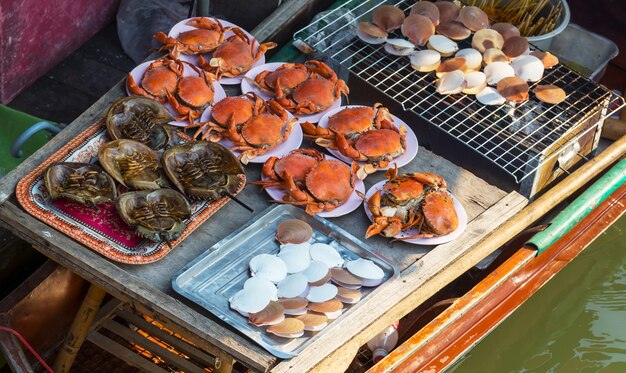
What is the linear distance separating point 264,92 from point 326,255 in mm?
1126

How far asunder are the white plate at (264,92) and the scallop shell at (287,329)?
125cm

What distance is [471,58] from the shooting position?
193 inches

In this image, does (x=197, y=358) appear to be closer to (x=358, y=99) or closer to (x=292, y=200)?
(x=292, y=200)

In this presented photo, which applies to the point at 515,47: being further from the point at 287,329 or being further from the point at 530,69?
the point at 287,329

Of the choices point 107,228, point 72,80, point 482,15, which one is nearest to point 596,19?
point 482,15

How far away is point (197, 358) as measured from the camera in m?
4.44

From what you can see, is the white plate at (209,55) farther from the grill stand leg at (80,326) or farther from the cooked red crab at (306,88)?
the grill stand leg at (80,326)

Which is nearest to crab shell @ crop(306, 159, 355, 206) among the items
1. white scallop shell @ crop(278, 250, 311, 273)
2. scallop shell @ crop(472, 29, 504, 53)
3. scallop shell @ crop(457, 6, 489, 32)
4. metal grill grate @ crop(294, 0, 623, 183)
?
white scallop shell @ crop(278, 250, 311, 273)

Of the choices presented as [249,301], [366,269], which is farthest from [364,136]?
[249,301]

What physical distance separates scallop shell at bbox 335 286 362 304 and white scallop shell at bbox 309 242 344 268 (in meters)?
0.13

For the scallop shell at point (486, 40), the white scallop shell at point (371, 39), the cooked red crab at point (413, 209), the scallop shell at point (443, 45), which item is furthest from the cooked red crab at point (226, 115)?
the scallop shell at point (486, 40)

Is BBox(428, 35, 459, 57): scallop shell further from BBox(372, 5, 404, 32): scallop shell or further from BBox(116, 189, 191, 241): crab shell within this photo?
BBox(116, 189, 191, 241): crab shell

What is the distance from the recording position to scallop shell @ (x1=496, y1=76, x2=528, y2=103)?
4723 mm

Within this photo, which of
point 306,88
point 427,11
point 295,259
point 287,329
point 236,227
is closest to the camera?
point 287,329
